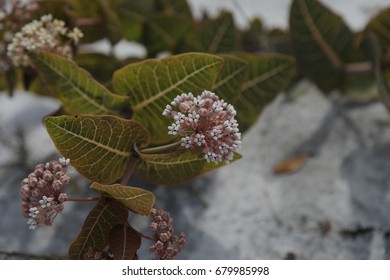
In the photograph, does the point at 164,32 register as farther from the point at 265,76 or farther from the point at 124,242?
the point at 124,242

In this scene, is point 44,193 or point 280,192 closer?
point 44,193

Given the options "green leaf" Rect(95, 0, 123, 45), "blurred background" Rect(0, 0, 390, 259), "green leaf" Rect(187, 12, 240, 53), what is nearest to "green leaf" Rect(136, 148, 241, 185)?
"blurred background" Rect(0, 0, 390, 259)

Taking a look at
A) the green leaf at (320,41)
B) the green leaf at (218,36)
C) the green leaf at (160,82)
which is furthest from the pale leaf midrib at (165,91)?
the green leaf at (320,41)

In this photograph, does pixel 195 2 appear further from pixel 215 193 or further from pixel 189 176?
pixel 189 176

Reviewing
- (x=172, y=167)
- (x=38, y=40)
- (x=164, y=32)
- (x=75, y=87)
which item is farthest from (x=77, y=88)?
(x=164, y=32)

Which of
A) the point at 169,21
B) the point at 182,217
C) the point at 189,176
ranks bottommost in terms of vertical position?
the point at 182,217

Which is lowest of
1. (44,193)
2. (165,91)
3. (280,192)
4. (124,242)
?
(280,192)
